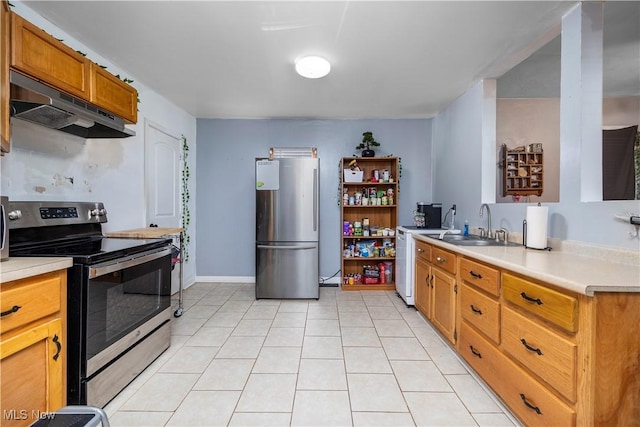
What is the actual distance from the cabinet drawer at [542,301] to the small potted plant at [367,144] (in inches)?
100

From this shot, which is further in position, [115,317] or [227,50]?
[227,50]

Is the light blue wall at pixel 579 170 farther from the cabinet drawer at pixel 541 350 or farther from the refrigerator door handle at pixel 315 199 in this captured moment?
the refrigerator door handle at pixel 315 199

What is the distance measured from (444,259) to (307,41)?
2021 mm

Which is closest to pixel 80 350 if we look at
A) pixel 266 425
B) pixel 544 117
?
pixel 266 425

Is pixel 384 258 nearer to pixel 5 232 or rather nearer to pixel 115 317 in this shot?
pixel 115 317

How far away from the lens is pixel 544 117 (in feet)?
11.3

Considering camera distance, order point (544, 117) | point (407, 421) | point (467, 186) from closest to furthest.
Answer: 1. point (407, 421)
2. point (467, 186)
3. point (544, 117)

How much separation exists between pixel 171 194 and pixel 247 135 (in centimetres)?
131

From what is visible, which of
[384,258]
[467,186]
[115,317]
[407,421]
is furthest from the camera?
[384,258]

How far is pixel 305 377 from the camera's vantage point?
1.88 m

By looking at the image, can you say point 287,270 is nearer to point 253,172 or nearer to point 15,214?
point 253,172

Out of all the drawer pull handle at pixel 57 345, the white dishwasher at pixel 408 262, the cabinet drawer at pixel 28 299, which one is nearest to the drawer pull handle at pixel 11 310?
the cabinet drawer at pixel 28 299

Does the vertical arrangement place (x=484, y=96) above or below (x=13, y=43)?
above

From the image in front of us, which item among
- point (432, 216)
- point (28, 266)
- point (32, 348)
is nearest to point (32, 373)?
point (32, 348)
